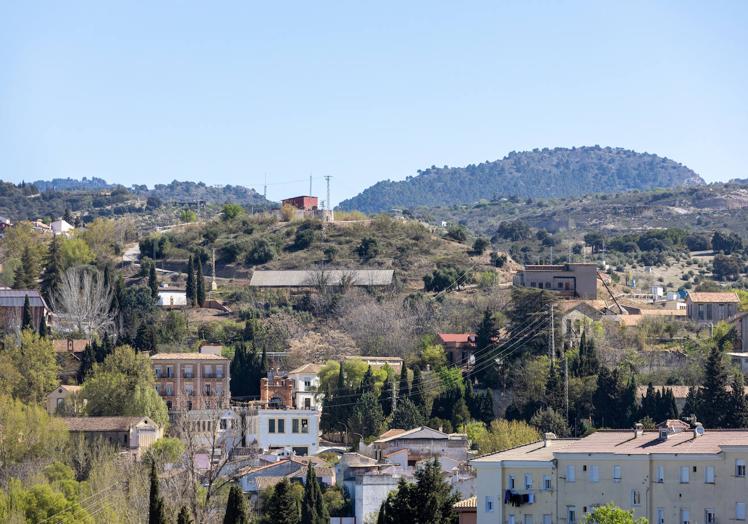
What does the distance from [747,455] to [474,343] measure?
44700 mm

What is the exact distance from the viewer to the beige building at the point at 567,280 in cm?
10649

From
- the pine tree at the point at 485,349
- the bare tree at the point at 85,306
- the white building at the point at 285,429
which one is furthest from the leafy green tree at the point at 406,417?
the bare tree at the point at 85,306

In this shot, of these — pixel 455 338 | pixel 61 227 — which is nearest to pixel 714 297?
pixel 455 338

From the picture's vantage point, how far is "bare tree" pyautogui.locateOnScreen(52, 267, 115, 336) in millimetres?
105500

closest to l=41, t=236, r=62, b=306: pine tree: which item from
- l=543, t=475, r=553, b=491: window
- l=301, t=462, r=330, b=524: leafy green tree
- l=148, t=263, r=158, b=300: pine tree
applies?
l=148, t=263, r=158, b=300: pine tree

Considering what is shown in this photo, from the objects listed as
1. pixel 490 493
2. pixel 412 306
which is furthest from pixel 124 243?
pixel 490 493

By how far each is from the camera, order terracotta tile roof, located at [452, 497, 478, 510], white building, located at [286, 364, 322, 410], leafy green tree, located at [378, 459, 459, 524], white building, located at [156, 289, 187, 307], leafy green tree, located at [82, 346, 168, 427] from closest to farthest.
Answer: leafy green tree, located at [378, 459, 459, 524] → terracotta tile roof, located at [452, 497, 478, 510] → leafy green tree, located at [82, 346, 168, 427] → white building, located at [286, 364, 322, 410] → white building, located at [156, 289, 187, 307]

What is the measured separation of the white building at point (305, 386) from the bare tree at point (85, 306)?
45.1ft

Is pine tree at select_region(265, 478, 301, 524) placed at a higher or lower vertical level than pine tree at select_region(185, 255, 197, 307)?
lower

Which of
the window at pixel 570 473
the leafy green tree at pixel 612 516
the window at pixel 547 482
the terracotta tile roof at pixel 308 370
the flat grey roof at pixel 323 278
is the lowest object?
the leafy green tree at pixel 612 516

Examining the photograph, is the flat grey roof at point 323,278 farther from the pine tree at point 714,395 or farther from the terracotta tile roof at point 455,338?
the pine tree at point 714,395

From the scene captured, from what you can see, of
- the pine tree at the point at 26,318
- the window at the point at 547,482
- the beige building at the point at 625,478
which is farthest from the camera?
the pine tree at the point at 26,318

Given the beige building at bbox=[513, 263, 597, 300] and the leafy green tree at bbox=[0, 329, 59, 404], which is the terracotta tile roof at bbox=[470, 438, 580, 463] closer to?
the leafy green tree at bbox=[0, 329, 59, 404]

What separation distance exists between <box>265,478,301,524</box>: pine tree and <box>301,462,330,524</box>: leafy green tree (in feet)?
0.97
